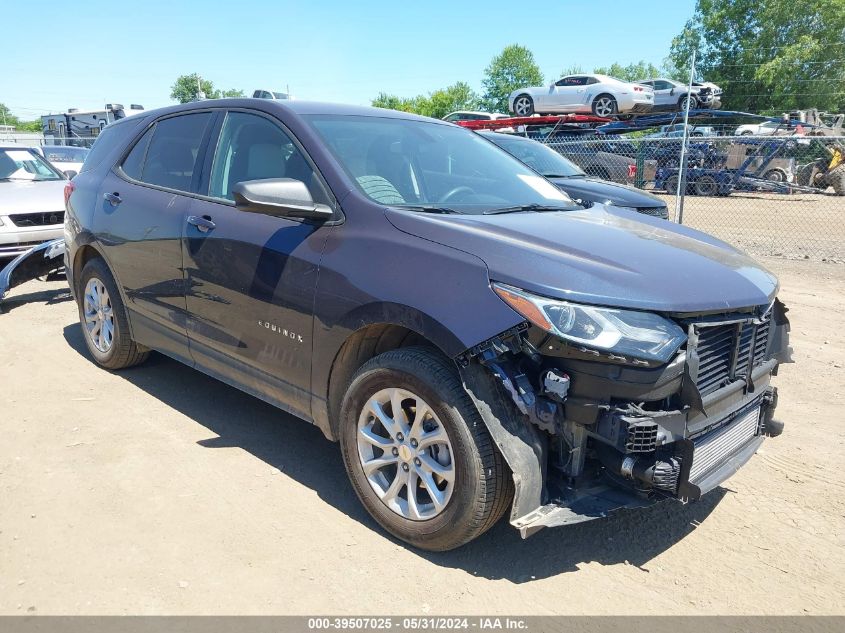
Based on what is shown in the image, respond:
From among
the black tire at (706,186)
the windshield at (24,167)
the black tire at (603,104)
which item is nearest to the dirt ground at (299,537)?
the windshield at (24,167)

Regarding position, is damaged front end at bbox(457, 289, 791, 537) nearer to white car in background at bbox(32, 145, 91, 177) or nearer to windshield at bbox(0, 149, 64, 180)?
windshield at bbox(0, 149, 64, 180)

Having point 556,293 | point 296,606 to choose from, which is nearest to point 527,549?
point 296,606

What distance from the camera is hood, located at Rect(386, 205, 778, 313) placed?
8.32ft

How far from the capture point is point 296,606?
8.51 ft

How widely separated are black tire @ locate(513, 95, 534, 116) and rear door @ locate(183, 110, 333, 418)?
2240 cm

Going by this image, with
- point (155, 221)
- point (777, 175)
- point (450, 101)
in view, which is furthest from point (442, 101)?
point (155, 221)

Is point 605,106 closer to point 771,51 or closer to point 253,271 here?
point 253,271

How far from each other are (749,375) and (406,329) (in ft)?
4.98

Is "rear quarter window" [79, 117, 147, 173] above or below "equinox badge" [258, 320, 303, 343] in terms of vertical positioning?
above

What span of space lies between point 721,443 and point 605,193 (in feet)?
19.3

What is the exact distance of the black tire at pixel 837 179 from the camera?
2245cm

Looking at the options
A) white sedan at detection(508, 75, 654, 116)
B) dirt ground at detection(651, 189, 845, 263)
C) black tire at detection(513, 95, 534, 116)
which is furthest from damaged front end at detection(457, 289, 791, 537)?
black tire at detection(513, 95, 534, 116)

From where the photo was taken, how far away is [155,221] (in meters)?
4.18
